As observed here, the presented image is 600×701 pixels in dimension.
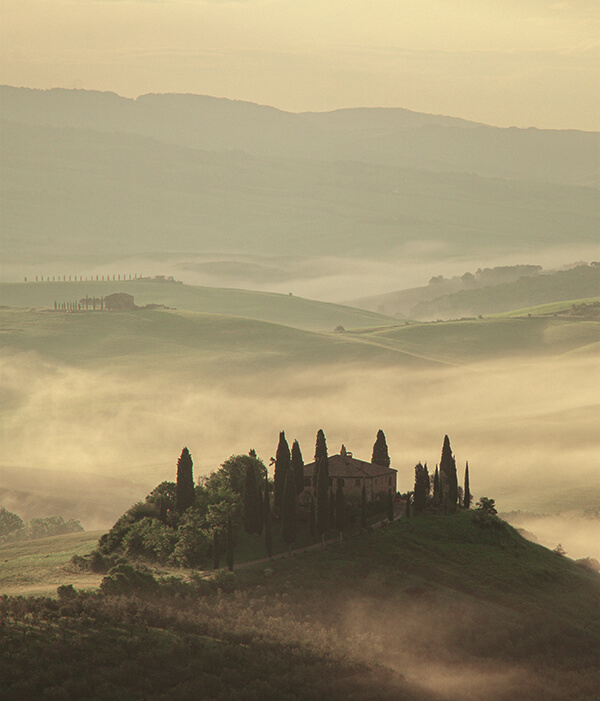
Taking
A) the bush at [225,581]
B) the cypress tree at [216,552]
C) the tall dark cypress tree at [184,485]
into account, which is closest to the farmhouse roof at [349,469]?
the tall dark cypress tree at [184,485]

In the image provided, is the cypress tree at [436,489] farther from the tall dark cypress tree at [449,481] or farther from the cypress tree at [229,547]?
the cypress tree at [229,547]

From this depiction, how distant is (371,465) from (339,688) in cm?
5002

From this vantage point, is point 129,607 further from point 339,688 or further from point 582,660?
point 582,660

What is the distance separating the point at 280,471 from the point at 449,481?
25.1 metres

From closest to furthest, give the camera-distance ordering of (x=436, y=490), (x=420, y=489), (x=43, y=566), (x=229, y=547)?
(x=229, y=547) → (x=43, y=566) → (x=420, y=489) → (x=436, y=490)

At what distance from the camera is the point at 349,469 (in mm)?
133875

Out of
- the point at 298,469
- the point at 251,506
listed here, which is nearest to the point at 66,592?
the point at 251,506

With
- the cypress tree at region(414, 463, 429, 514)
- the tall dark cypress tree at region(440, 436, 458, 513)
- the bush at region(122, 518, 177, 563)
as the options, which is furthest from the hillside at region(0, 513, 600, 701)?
the bush at region(122, 518, 177, 563)

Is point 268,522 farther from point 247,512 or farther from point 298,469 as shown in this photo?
point 298,469

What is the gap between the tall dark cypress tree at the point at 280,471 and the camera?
4879 inches

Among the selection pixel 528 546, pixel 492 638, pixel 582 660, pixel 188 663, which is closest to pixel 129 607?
pixel 188 663

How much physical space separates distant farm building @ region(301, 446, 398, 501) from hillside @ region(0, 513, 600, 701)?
10.1 meters

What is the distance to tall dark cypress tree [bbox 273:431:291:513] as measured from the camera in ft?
407

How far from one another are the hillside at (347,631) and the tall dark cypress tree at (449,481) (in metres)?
10.3
